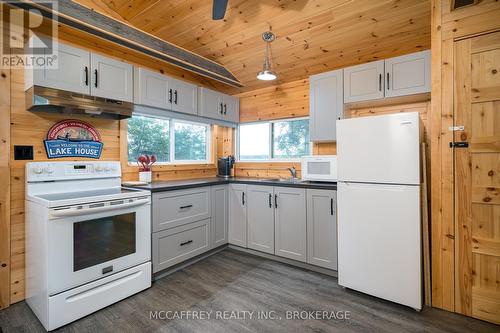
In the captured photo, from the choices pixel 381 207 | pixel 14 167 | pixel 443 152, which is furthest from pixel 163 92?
pixel 443 152

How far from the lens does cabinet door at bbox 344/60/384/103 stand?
2.71 m

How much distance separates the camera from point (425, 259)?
217 cm

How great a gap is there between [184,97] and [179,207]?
145 cm

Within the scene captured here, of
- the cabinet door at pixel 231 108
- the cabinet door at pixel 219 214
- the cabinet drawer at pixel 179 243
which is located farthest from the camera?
the cabinet door at pixel 231 108

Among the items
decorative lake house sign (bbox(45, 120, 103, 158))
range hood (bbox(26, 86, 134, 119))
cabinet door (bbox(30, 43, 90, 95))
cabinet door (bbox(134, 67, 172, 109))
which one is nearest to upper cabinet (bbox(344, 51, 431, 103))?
cabinet door (bbox(134, 67, 172, 109))

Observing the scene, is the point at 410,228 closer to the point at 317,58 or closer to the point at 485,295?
the point at 485,295

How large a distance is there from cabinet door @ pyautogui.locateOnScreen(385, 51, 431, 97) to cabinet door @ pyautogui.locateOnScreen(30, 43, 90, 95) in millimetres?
3055

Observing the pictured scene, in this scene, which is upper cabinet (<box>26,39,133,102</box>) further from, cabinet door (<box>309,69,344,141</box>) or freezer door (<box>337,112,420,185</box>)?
freezer door (<box>337,112,420,185</box>)

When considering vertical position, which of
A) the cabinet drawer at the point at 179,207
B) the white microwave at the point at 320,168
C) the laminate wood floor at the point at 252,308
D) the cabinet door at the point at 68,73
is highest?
the cabinet door at the point at 68,73

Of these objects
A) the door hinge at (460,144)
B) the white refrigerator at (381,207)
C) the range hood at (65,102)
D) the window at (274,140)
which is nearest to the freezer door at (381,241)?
the white refrigerator at (381,207)

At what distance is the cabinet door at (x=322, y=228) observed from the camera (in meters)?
2.65

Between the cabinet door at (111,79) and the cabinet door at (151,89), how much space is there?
7 cm

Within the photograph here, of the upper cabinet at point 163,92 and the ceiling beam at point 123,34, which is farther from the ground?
the ceiling beam at point 123,34

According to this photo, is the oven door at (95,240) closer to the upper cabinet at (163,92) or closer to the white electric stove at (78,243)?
the white electric stove at (78,243)
